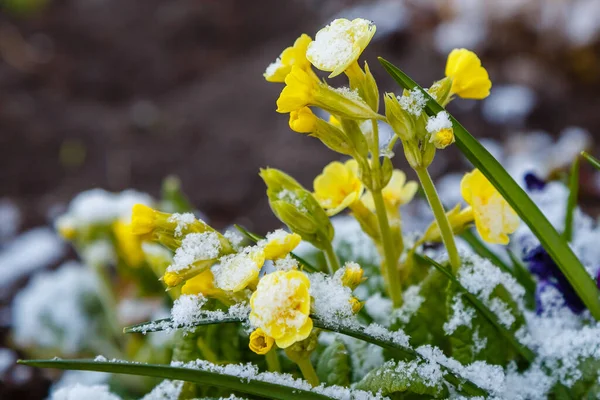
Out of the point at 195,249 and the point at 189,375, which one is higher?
the point at 195,249

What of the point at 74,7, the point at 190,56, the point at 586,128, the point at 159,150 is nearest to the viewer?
the point at 586,128

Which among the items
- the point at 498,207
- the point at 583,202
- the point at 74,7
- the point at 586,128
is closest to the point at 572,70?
the point at 586,128

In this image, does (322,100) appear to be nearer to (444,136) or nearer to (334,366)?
(444,136)

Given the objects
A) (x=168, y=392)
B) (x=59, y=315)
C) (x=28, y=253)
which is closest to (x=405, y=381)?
(x=168, y=392)

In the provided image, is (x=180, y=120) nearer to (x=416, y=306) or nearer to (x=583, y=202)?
(x=583, y=202)

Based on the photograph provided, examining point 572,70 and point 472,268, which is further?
point 572,70

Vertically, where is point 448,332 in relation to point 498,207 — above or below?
below

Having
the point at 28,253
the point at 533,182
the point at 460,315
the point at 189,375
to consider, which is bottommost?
the point at 189,375
